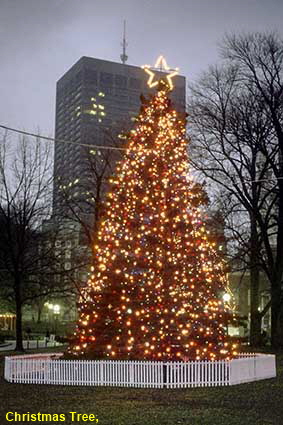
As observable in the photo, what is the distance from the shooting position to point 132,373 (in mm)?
16859

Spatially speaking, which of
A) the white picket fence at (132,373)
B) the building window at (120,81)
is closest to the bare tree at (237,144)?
the white picket fence at (132,373)

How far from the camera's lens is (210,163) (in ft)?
114

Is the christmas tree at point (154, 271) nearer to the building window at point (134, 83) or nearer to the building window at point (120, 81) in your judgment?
the building window at point (120, 81)

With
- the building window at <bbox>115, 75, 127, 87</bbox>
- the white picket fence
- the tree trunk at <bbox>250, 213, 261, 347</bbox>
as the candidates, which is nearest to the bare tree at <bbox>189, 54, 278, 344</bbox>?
the tree trunk at <bbox>250, 213, 261, 347</bbox>

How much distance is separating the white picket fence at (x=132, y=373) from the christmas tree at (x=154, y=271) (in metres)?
0.70

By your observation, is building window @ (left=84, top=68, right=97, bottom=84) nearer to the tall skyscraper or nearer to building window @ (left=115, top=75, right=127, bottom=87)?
the tall skyscraper

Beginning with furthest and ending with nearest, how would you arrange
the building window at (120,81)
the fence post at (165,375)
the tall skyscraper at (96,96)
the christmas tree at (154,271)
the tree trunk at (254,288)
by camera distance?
the building window at (120,81)
the tall skyscraper at (96,96)
the tree trunk at (254,288)
the christmas tree at (154,271)
the fence post at (165,375)

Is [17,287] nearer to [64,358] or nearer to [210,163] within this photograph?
[210,163]

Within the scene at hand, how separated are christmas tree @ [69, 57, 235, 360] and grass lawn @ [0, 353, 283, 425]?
1.74 metres

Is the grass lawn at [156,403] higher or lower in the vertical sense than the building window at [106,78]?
lower

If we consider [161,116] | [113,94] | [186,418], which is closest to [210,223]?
[161,116]

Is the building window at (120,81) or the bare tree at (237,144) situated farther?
the building window at (120,81)

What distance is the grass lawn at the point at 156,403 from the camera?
1155cm

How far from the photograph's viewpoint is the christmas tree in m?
17.7
